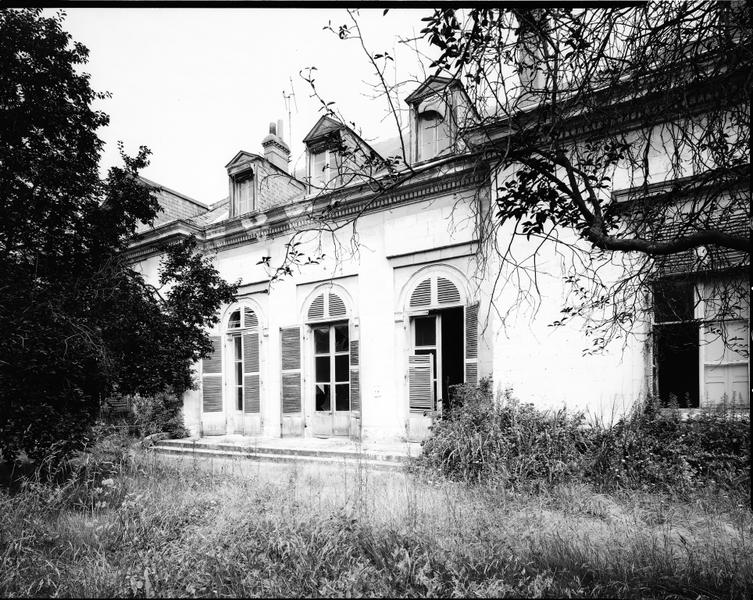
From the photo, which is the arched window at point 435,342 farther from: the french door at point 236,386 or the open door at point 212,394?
the open door at point 212,394

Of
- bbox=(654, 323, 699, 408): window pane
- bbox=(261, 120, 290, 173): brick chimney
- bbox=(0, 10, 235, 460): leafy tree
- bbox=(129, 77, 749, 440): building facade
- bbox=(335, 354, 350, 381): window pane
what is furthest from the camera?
bbox=(261, 120, 290, 173): brick chimney

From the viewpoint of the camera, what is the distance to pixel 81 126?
455cm

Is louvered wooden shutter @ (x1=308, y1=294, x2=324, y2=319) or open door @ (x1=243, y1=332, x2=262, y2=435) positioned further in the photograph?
open door @ (x1=243, y1=332, x2=262, y2=435)

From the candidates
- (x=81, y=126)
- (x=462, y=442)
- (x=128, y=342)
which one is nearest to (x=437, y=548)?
(x=462, y=442)

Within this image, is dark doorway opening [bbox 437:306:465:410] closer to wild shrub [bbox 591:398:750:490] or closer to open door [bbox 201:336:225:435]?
wild shrub [bbox 591:398:750:490]

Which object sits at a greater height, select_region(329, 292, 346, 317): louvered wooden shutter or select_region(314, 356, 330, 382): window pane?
select_region(329, 292, 346, 317): louvered wooden shutter

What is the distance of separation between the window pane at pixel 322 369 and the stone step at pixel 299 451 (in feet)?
6.25

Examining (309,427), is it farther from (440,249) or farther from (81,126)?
(81,126)

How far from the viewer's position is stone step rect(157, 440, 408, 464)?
6.98m

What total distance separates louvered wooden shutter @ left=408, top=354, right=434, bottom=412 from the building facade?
2 cm

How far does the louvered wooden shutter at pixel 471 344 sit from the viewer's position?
7.75 m

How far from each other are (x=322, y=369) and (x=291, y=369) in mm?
730

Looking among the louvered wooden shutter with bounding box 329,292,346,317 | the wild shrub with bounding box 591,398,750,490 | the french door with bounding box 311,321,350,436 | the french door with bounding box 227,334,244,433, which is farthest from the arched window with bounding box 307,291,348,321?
the wild shrub with bounding box 591,398,750,490

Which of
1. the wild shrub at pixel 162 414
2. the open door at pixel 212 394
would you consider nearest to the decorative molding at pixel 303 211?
the open door at pixel 212 394
